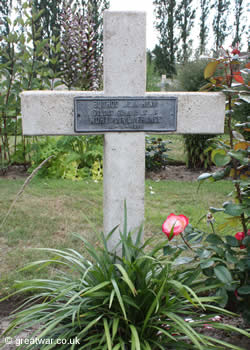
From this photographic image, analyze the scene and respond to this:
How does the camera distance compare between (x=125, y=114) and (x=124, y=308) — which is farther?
(x=125, y=114)

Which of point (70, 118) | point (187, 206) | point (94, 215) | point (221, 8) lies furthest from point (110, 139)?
point (221, 8)

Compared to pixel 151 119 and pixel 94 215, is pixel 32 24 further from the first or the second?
pixel 151 119

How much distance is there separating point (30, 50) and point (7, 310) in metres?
4.01

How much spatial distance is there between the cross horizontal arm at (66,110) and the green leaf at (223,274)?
2.84 ft

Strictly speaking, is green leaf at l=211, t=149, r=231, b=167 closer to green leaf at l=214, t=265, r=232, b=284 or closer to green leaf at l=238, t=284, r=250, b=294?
green leaf at l=214, t=265, r=232, b=284

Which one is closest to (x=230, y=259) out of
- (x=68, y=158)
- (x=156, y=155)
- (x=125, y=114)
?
(x=125, y=114)

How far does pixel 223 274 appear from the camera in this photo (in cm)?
182

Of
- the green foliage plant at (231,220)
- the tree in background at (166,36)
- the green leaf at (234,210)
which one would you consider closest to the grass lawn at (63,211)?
the green foliage plant at (231,220)

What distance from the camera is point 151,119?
7.21 ft

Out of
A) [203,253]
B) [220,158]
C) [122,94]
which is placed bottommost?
[203,253]

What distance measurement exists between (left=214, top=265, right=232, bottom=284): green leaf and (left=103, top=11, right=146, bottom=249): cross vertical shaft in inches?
24.0

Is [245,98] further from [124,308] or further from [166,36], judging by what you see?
[166,36]

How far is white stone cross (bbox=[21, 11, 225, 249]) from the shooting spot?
6.96 ft

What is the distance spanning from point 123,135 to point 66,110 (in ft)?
1.21
